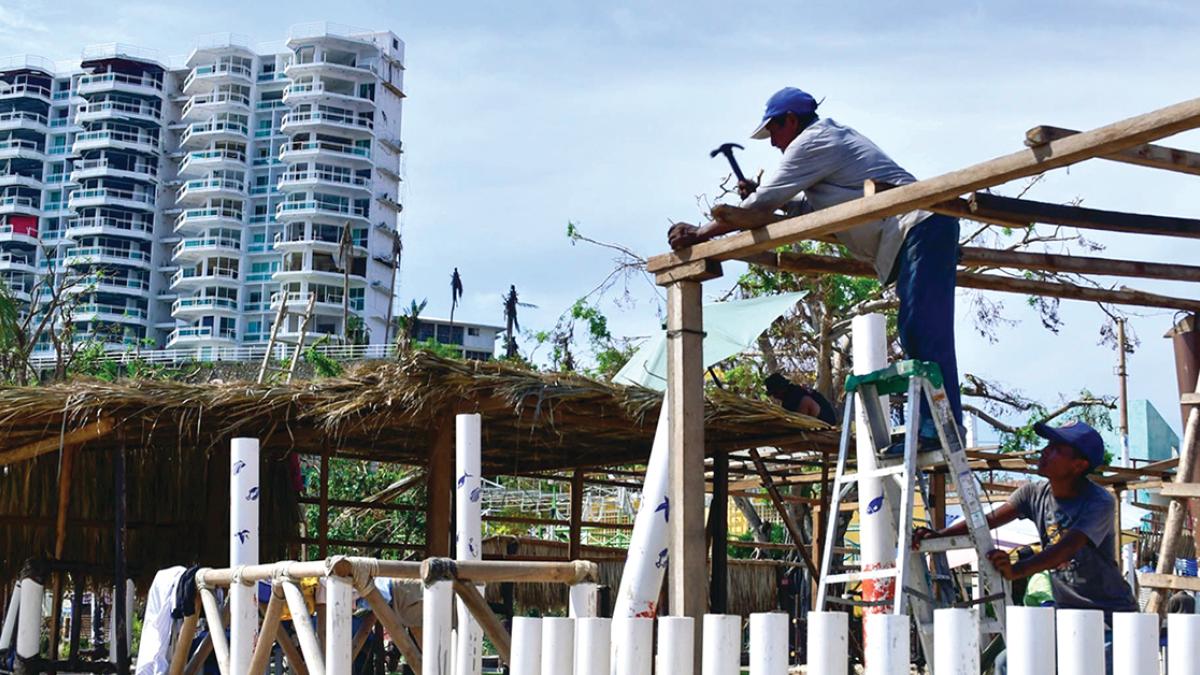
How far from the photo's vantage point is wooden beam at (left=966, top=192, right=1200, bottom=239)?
4956mm

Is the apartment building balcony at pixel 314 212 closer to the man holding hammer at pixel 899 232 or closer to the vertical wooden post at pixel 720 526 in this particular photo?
the vertical wooden post at pixel 720 526

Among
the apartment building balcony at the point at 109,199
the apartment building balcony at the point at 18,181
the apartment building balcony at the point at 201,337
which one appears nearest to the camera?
the apartment building balcony at the point at 201,337

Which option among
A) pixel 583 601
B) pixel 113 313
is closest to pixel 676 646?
pixel 583 601

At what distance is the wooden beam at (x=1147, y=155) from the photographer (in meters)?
4.34

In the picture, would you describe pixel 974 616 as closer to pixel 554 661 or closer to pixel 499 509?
pixel 554 661

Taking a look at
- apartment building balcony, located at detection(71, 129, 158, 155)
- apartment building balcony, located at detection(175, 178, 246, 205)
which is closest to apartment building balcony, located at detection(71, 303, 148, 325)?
apartment building balcony, located at detection(175, 178, 246, 205)

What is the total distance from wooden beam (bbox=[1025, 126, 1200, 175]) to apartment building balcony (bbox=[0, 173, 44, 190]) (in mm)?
98772

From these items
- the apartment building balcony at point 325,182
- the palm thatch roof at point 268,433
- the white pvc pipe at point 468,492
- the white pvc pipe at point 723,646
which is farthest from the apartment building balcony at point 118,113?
the white pvc pipe at point 723,646

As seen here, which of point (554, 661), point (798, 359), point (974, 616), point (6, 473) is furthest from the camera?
point (798, 359)

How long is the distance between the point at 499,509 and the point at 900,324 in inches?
898

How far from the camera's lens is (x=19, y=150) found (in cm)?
9562

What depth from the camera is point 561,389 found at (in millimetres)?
9062

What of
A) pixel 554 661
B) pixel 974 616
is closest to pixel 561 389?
pixel 554 661

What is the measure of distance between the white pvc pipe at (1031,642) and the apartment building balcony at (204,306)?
89500 mm
